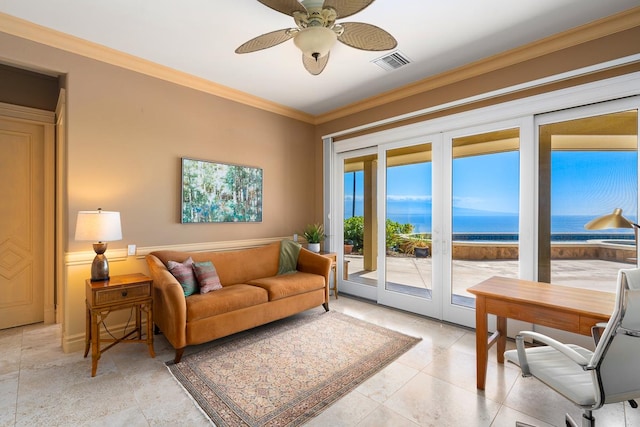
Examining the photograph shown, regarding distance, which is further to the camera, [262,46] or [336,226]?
[336,226]

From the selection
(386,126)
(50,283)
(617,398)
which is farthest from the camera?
(386,126)

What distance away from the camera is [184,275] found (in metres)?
3.00

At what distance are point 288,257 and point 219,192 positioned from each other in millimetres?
1289

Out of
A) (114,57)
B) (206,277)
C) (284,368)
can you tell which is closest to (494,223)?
(284,368)

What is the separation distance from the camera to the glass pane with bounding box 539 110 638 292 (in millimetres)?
2545

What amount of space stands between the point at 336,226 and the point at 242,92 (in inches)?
95.4

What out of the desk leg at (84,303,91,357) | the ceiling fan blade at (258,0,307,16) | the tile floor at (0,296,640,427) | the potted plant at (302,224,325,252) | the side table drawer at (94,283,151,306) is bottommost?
the tile floor at (0,296,640,427)

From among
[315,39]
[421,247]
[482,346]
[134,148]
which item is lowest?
[482,346]

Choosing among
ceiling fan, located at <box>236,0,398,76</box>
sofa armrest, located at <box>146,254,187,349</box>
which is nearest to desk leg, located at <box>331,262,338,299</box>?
sofa armrest, located at <box>146,254,187,349</box>

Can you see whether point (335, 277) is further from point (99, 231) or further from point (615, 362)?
point (615, 362)

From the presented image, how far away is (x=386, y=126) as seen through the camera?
13.5ft

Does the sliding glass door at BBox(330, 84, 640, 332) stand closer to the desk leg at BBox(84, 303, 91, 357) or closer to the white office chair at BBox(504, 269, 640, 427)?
the white office chair at BBox(504, 269, 640, 427)

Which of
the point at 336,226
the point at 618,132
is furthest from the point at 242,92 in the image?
the point at 618,132

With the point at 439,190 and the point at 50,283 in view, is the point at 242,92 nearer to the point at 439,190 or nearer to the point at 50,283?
the point at 439,190
